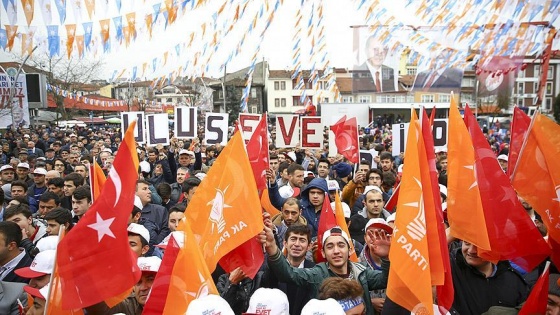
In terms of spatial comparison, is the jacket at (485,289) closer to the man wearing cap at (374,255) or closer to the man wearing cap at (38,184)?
the man wearing cap at (374,255)

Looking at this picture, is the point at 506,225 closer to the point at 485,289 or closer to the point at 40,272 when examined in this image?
the point at 485,289

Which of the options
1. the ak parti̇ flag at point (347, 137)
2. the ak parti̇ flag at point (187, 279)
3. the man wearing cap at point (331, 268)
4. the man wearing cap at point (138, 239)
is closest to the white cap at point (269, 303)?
the ak parti̇ flag at point (187, 279)

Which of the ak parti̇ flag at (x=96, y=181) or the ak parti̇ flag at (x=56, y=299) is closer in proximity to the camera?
the ak parti̇ flag at (x=56, y=299)

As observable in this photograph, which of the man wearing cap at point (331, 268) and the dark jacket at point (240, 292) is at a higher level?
the man wearing cap at point (331, 268)

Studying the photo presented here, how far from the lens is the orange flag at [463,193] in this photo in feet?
12.1

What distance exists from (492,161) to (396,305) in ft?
5.78

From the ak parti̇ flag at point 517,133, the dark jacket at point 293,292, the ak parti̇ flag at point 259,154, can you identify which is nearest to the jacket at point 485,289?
the dark jacket at point 293,292

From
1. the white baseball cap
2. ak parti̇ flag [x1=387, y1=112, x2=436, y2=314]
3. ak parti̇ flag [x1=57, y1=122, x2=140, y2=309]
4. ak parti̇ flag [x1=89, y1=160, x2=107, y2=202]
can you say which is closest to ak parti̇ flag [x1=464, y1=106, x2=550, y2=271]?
ak parti̇ flag [x1=387, y1=112, x2=436, y2=314]

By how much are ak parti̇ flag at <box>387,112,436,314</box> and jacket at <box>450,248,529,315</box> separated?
0.65 meters

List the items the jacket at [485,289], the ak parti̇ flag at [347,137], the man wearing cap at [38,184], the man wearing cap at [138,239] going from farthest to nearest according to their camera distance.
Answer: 1. the ak parti̇ flag at [347,137]
2. the man wearing cap at [38,184]
3. the man wearing cap at [138,239]
4. the jacket at [485,289]

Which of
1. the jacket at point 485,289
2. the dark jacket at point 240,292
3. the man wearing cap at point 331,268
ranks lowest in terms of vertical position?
the dark jacket at point 240,292

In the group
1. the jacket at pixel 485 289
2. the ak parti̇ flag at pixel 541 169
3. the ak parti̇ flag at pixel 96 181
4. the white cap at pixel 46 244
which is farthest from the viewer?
the ak parti̇ flag at pixel 96 181

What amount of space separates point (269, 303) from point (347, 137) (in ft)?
20.9

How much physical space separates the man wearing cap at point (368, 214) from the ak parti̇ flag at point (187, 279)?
105 inches
